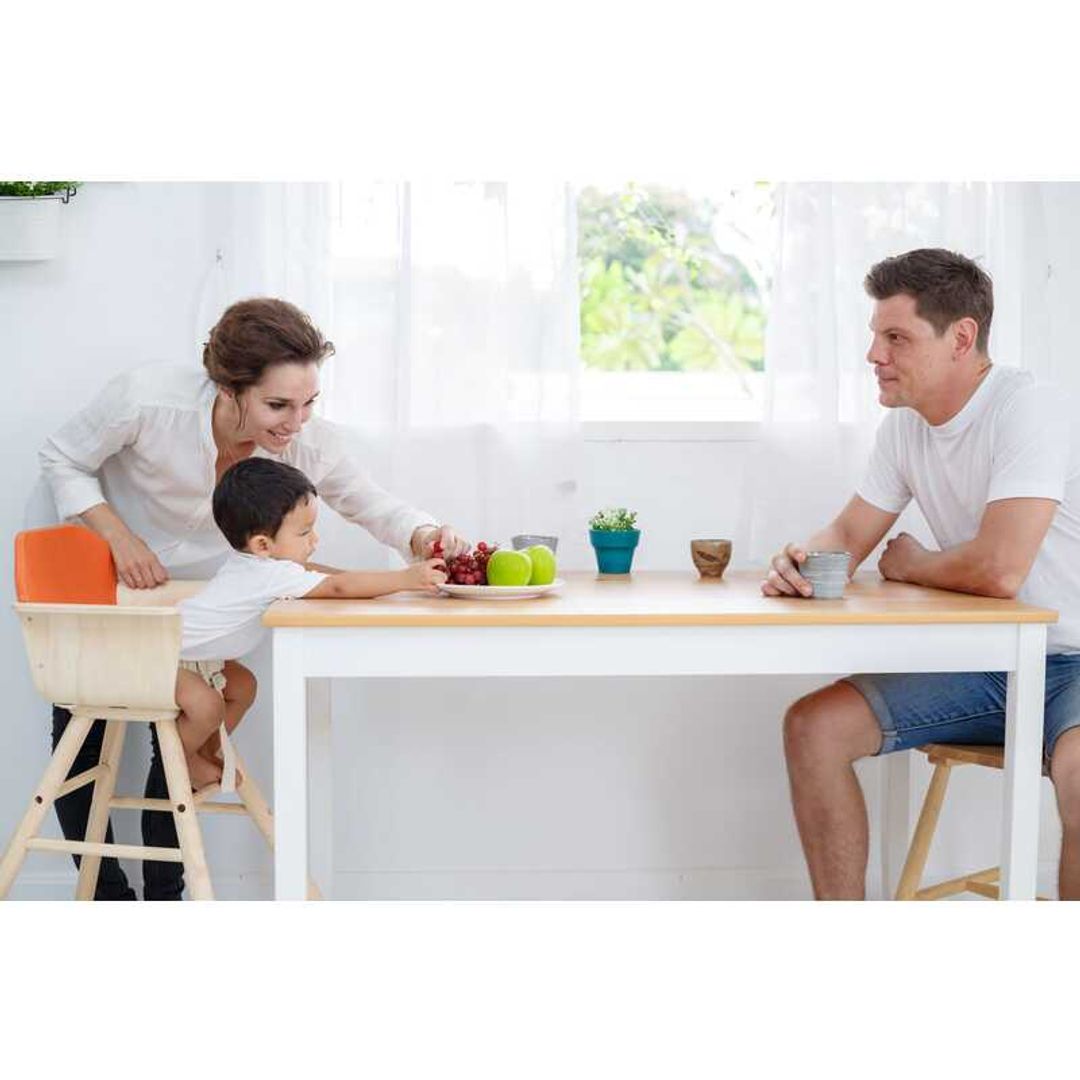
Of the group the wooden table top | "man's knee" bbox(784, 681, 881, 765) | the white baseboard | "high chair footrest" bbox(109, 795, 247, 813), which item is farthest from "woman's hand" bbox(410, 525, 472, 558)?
the white baseboard

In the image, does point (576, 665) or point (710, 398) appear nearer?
point (576, 665)

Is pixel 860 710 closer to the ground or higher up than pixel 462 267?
closer to the ground

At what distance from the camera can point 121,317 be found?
10.5ft

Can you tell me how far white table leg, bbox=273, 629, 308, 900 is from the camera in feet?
7.55

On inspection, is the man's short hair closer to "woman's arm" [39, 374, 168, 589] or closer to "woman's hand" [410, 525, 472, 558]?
"woman's hand" [410, 525, 472, 558]

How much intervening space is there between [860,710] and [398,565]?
104 cm

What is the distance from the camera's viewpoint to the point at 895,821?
315 cm

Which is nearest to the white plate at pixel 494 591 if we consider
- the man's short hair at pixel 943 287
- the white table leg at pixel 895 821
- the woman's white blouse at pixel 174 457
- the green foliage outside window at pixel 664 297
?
the woman's white blouse at pixel 174 457

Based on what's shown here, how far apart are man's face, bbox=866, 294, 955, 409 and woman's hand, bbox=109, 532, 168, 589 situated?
138cm

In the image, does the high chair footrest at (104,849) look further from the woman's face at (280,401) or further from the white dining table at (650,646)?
the woman's face at (280,401)

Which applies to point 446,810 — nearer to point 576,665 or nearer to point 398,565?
Result: point 398,565

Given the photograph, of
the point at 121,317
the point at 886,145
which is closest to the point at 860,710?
the point at 886,145

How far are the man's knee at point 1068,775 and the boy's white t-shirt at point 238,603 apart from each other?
1.26 metres

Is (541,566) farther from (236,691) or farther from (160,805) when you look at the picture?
(160,805)
